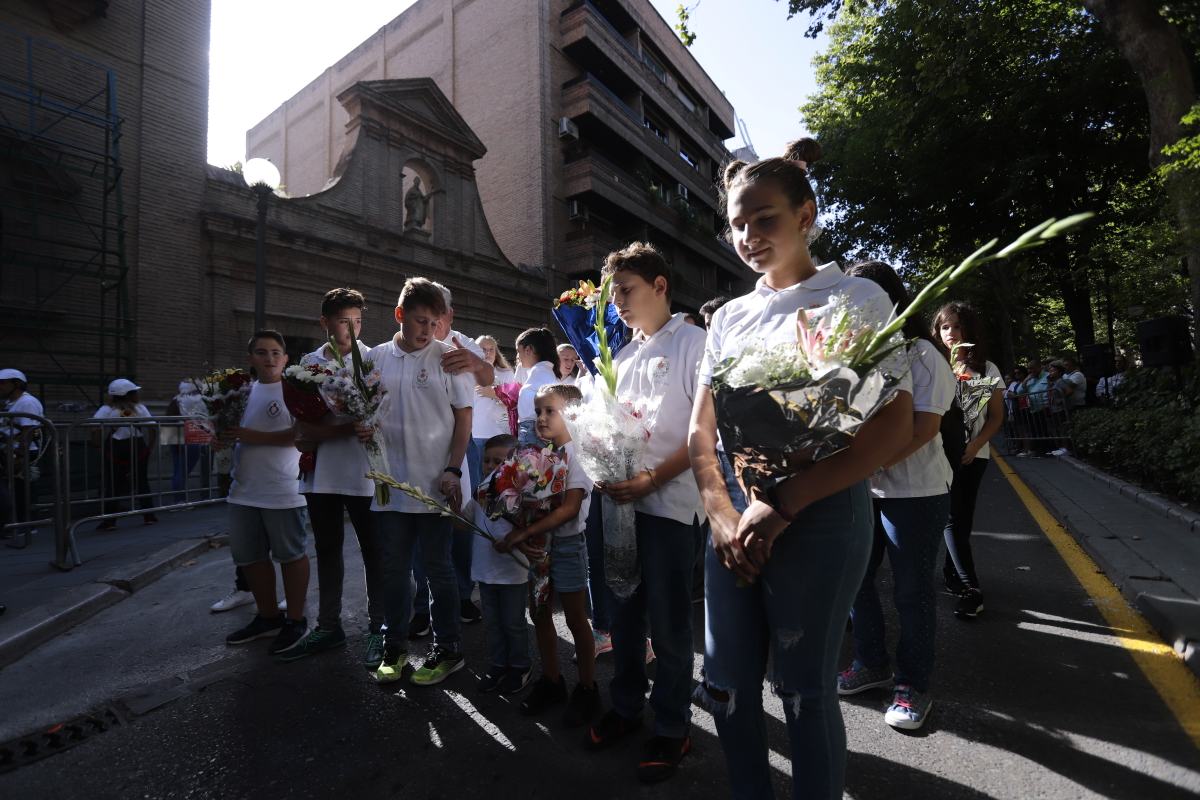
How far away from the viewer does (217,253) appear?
1247 centimetres

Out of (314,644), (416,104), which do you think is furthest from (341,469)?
(416,104)

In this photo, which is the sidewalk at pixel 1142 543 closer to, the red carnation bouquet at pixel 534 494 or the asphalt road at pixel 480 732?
the asphalt road at pixel 480 732

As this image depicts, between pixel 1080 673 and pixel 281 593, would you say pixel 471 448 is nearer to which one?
pixel 281 593

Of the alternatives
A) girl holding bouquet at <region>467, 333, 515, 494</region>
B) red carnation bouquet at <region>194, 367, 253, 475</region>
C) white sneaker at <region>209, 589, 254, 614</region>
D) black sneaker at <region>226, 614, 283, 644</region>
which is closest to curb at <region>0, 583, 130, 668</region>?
white sneaker at <region>209, 589, 254, 614</region>

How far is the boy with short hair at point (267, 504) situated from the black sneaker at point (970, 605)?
4184 millimetres

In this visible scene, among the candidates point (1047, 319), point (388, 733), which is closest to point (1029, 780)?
point (388, 733)

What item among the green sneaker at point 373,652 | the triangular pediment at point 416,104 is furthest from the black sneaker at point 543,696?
the triangular pediment at point 416,104

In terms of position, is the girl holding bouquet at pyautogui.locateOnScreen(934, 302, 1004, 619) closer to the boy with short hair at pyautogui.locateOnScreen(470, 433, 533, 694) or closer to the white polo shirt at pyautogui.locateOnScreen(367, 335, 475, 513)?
the boy with short hair at pyautogui.locateOnScreen(470, 433, 533, 694)

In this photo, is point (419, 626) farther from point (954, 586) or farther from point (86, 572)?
point (954, 586)

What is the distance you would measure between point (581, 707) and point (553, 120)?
23.3m

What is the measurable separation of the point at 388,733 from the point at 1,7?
A: 14347 mm

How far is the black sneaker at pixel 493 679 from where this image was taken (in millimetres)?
3170

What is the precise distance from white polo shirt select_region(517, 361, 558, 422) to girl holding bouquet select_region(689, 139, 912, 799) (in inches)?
84.5

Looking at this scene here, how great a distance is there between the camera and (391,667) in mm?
3344
